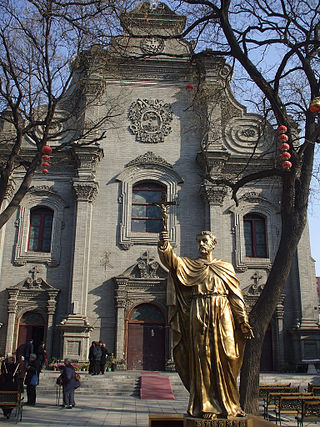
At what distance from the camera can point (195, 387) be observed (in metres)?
5.49

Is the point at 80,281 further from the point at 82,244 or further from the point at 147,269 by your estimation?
the point at 147,269

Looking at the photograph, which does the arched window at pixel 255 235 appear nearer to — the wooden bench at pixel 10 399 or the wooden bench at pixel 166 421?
the wooden bench at pixel 10 399

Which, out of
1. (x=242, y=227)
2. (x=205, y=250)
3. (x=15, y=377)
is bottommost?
(x=15, y=377)

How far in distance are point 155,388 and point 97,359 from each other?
8.72ft

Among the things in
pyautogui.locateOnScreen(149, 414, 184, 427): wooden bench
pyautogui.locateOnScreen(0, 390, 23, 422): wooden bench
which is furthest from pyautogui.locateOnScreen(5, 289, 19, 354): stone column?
pyautogui.locateOnScreen(149, 414, 184, 427): wooden bench

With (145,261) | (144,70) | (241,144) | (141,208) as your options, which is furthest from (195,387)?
(144,70)

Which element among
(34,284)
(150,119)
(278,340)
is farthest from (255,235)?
(34,284)

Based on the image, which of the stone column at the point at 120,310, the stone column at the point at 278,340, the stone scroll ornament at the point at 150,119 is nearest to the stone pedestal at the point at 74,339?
the stone column at the point at 120,310

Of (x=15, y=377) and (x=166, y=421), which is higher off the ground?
(x=15, y=377)

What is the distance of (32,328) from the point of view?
1886 cm

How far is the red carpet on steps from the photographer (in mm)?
13019

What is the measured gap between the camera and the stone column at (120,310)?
59.9ft

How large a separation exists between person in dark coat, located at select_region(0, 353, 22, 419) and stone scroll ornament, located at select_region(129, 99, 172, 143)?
1305 cm

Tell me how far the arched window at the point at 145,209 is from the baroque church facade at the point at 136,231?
0.15ft
